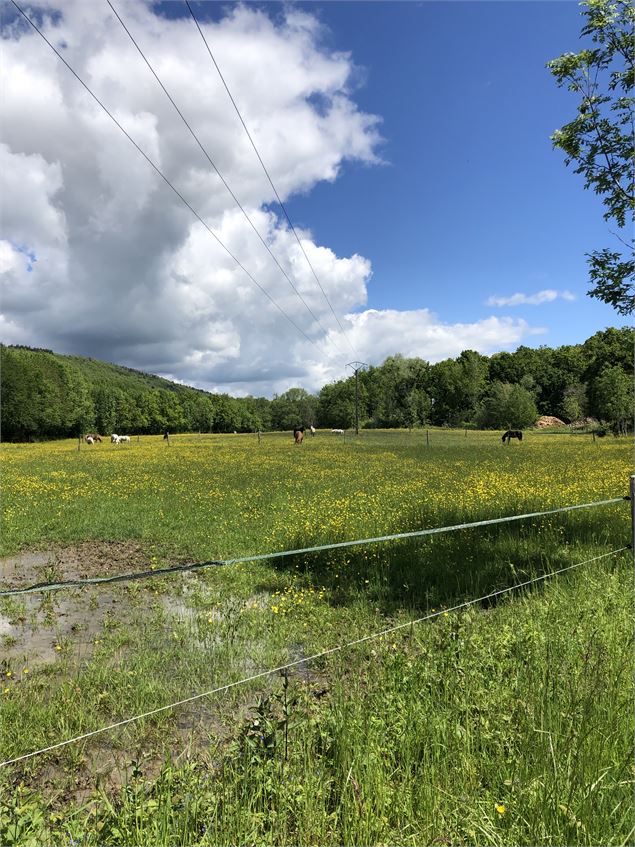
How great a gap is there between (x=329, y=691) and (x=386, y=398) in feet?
429

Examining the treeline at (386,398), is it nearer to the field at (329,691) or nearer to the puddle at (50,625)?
the field at (329,691)

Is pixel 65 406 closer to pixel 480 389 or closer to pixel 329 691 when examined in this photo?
pixel 329 691

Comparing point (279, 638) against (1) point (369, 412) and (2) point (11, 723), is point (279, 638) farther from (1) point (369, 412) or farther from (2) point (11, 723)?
(1) point (369, 412)

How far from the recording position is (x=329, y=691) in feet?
14.4

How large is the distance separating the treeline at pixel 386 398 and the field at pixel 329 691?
6553 cm

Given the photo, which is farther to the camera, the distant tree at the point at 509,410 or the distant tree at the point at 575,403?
the distant tree at the point at 509,410

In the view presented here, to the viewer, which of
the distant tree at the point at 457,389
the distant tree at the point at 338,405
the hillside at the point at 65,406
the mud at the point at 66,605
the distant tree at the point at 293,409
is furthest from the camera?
the distant tree at the point at 293,409

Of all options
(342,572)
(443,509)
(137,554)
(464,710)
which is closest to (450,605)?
(342,572)

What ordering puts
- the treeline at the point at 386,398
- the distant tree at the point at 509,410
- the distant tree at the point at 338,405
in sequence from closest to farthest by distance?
the treeline at the point at 386,398 < the distant tree at the point at 509,410 < the distant tree at the point at 338,405

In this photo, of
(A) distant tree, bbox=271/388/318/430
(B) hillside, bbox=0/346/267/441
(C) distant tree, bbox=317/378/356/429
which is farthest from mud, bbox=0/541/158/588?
(A) distant tree, bbox=271/388/318/430

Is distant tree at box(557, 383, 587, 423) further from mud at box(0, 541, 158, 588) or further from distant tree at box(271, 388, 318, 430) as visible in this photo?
mud at box(0, 541, 158, 588)

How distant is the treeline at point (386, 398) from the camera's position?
275 feet

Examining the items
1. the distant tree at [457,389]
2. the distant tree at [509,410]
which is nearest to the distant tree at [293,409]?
the distant tree at [457,389]

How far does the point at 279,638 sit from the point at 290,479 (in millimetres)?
15185
